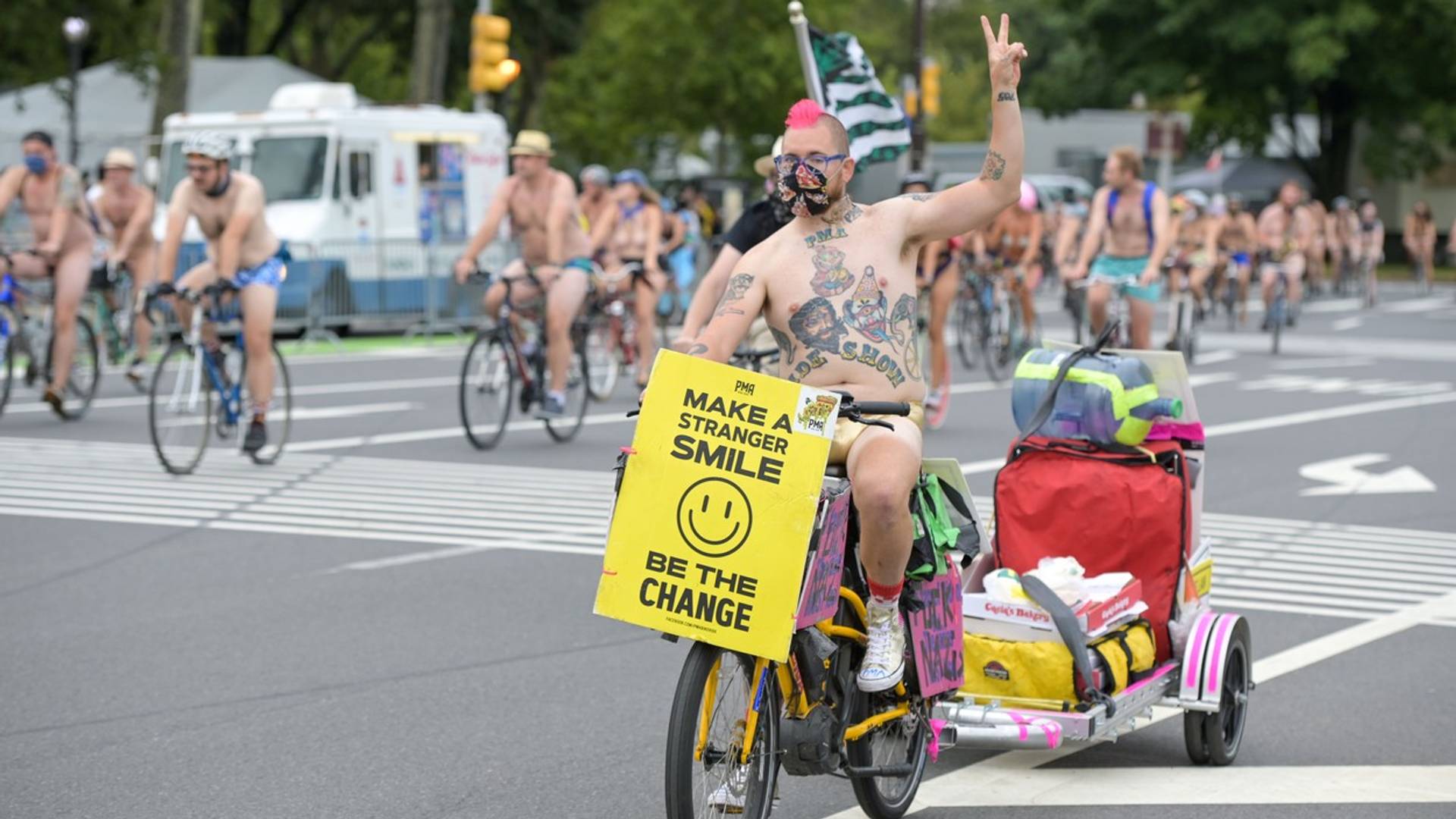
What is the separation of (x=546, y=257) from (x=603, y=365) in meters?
3.41

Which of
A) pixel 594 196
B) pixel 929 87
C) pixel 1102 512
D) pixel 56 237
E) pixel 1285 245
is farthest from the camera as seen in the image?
pixel 929 87

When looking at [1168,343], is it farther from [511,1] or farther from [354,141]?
[511,1]

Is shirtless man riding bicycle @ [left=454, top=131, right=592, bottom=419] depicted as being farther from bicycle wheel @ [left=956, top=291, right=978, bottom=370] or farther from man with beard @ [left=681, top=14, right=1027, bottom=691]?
man with beard @ [left=681, top=14, right=1027, bottom=691]

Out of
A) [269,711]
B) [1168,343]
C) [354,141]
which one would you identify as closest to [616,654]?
[269,711]

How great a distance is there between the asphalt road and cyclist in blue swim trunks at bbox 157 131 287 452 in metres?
0.73

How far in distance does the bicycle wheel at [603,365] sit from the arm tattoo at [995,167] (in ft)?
38.3

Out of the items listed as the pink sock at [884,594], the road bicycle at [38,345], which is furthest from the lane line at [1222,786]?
the road bicycle at [38,345]

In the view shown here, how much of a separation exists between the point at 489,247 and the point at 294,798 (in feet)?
69.5

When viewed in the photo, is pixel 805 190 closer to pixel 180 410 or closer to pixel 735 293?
pixel 735 293

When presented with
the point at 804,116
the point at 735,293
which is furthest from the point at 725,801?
the point at 804,116

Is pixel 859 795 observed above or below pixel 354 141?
below

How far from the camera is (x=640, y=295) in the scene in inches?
682

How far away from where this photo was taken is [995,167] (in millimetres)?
5406

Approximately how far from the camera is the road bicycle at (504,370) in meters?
13.6
